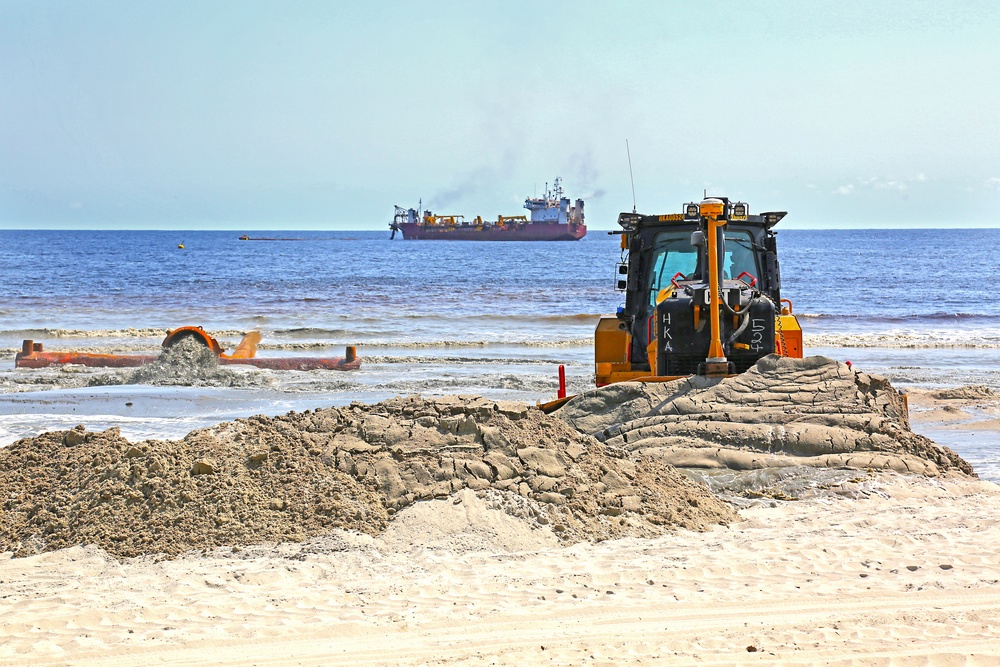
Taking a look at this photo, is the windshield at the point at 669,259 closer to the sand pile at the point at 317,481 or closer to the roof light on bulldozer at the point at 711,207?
the roof light on bulldozer at the point at 711,207

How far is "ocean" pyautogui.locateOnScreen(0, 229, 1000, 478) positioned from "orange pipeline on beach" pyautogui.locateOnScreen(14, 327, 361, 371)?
219 millimetres

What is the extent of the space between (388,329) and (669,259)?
16.0 m

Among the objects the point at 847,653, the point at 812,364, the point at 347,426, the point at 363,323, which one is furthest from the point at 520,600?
the point at 363,323

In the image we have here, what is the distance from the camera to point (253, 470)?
20.2 ft

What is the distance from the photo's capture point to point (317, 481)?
6.08m

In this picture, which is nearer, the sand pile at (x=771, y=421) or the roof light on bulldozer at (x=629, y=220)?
the sand pile at (x=771, y=421)

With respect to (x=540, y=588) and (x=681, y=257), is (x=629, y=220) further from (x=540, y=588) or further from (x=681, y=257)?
(x=540, y=588)

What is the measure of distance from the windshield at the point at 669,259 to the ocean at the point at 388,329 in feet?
10.6

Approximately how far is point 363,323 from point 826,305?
17.1 meters

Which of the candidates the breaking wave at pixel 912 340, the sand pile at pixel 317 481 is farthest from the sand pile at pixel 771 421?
the breaking wave at pixel 912 340

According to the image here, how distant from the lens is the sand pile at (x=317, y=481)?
225 inches

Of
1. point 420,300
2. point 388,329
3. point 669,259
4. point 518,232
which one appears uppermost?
point 518,232

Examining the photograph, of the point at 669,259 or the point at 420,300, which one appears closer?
the point at 669,259

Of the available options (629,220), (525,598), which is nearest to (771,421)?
(629,220)
